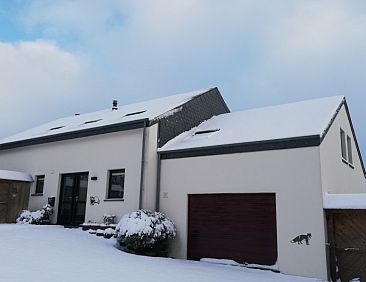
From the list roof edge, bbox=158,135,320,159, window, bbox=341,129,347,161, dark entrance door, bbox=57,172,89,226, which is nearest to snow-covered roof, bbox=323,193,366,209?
roof edge, bbox=158,135,320,159

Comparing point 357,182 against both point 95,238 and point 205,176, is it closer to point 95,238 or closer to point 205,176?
point 205,176

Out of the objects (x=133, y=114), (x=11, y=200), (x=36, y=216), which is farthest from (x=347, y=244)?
(x=11, y=200)

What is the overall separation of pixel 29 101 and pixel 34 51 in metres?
10.7

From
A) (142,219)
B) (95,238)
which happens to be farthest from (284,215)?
(95,238)

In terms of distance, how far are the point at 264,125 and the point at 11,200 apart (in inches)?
411

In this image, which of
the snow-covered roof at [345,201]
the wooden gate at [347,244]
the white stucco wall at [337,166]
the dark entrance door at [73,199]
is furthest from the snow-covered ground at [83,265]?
the white stucco wall at [337,166]

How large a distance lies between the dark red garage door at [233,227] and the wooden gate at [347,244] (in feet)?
4.74

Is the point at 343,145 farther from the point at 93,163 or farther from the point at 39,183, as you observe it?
the point at 39,183

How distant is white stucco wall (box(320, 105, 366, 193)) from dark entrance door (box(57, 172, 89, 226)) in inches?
343

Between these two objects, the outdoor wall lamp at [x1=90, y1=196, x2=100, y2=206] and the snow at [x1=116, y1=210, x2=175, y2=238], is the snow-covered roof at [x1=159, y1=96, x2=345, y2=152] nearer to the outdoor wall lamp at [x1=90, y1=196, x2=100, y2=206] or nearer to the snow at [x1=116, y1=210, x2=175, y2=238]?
the snow at [x1=116, y1=210, x2=175, y2=238]

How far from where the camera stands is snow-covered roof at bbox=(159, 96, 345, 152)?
10.3 m

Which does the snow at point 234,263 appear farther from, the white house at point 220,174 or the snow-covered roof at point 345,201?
the snow-covered roof at point 345,201

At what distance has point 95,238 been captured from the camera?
439 inches

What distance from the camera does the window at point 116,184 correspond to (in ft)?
41.6
